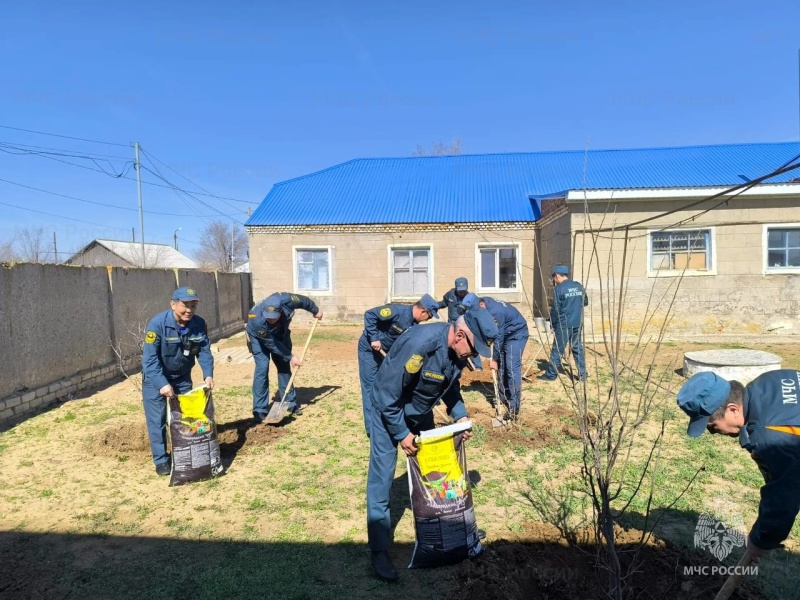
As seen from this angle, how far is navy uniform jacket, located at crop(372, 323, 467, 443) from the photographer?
283 centimetres

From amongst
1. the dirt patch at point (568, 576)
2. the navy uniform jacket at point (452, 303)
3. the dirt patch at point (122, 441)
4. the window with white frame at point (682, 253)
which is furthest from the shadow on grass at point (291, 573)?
the window with white frame at point (682, 253)

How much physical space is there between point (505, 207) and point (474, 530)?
1269cm

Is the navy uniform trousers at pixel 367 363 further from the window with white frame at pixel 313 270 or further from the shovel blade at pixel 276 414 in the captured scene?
the window with white frame at pixel 313 270

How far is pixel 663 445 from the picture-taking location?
4.89 meters

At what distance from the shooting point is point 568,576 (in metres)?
2.79

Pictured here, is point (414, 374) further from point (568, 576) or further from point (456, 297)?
point (456, 297)

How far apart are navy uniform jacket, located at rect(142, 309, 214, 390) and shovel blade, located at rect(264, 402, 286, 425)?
126 cm

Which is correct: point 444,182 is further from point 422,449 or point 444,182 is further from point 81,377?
point 422,449

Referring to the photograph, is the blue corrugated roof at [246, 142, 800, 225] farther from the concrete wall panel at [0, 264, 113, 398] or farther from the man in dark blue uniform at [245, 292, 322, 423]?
the man in dark blue uniform at [245, 292, 322, 423]

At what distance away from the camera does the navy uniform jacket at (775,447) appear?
1.93 metres

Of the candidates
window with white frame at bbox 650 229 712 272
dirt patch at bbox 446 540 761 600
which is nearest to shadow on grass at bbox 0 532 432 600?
dirt patch at bbox 446 540 761 600

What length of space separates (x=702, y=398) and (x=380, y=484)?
6.13ft

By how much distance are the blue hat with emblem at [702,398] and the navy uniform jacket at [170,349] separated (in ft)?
12.4

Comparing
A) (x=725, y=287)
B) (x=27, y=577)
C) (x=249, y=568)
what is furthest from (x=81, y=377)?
(x=725, y=287)
